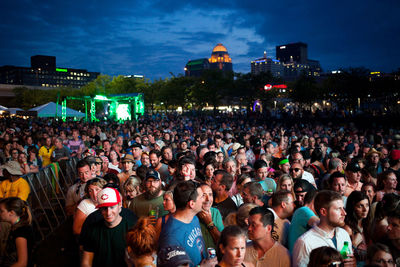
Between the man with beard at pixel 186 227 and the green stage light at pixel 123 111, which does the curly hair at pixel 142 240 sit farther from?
the green stage light at pixel 123 111

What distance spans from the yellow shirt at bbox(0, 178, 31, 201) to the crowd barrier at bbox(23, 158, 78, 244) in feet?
1.90

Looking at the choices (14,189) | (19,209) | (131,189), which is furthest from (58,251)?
(19,209)

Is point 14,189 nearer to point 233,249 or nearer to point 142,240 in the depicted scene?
point 142,240

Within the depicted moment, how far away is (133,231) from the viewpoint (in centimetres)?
278

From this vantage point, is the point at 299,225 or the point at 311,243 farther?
the point at 299,225

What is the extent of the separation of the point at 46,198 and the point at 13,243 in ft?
14.8

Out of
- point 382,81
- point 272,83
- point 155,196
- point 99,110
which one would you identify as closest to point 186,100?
point 272,83

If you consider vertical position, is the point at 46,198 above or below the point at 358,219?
below

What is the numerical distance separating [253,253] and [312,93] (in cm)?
4660

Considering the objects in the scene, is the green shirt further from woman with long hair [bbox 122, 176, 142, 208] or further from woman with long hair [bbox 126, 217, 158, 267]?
woman with long hair [bbox 122, 176, 142, 208]

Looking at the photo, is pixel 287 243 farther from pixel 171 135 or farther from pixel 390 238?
pixel 171 135

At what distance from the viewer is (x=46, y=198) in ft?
25.2

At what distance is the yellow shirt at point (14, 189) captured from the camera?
5949mm

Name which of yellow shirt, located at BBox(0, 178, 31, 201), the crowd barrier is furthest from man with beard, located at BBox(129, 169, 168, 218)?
the crowd barrier
